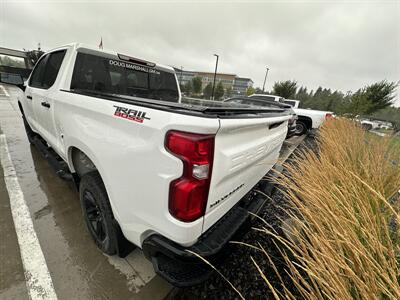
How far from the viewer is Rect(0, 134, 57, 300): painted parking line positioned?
61.2 inches

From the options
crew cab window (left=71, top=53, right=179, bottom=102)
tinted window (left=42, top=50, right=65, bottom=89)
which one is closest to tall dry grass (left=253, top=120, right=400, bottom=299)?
crew cab window (left=71, top=53, right=179, bottom=102)

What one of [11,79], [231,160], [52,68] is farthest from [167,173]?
[11,79]

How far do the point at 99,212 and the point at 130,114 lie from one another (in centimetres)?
111

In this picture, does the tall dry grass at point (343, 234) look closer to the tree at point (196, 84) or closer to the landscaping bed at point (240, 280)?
the landscaping bed at point (240, 280)

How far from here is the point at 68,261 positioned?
5.99 ft

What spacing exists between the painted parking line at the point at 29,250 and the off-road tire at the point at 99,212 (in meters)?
0.46

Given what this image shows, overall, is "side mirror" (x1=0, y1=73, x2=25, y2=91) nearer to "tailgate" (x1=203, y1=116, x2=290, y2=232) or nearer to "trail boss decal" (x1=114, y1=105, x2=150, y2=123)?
"trail boss decal" (x1=114, y1=105, x2=150, y2=123)

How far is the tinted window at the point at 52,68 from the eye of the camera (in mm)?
2467

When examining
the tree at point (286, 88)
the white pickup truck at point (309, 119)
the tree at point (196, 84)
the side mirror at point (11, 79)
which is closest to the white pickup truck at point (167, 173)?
the side mirror at point (11, 79)

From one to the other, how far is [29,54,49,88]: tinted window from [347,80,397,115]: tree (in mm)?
17352

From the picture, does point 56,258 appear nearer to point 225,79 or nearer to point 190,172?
point 190,172

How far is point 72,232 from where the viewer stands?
2.18 m

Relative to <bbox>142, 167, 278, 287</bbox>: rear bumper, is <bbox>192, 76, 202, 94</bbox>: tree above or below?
above

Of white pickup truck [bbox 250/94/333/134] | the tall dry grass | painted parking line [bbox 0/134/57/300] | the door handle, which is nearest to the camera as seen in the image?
the tall dry grass
